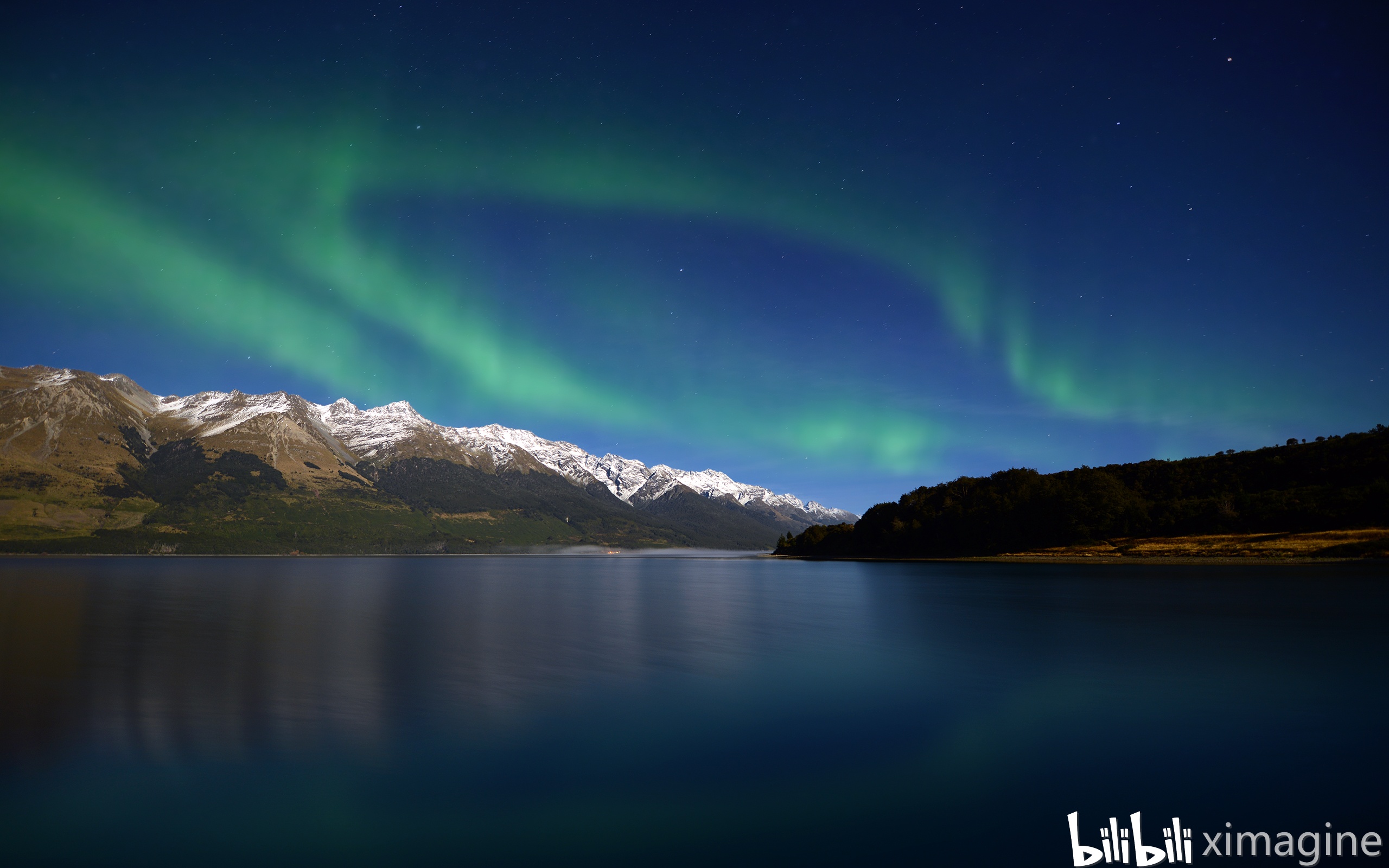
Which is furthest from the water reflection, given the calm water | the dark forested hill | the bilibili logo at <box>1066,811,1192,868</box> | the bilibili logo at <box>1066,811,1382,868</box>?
the dark forested hill

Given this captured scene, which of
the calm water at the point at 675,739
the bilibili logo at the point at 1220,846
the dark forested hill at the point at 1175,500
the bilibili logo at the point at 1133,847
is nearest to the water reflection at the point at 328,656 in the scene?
the calm water at the point at 675,739

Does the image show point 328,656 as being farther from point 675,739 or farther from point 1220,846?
point 1220,846

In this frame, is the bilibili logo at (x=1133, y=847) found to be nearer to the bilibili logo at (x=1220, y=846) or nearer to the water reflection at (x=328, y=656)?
the bilibili logo at (x=1220, y=846)

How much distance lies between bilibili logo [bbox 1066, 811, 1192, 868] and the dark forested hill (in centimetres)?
14461

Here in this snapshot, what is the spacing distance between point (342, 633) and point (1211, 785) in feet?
148

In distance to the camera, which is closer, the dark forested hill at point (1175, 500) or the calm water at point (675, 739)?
the calm water at point (675, 739)

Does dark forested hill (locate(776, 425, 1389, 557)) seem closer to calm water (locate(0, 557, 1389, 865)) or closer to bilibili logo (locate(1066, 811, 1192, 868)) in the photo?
calm water (locate(0, 557, 1389, 865))

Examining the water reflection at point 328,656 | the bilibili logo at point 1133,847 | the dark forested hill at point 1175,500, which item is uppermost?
the dark forested hill at point 1175,500

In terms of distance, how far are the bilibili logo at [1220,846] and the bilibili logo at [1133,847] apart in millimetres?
10

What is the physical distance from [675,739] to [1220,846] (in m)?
12.8

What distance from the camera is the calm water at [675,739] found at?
1284 centimetres

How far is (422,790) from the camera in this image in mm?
15203

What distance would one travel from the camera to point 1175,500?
145625mm

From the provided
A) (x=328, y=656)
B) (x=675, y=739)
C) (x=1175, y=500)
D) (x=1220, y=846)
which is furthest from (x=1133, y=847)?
(x=1175, y=500)
